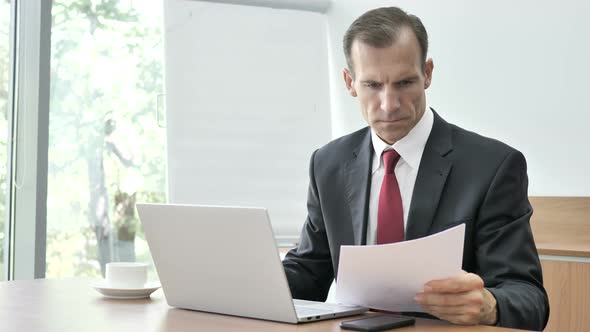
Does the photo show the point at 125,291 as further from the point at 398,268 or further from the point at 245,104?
the point at 245,104

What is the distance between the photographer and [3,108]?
4.24 meters

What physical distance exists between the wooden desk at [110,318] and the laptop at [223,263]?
0.03m

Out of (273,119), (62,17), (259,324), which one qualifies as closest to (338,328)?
(259,324)

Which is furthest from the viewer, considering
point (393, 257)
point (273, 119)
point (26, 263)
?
point (273, 119)

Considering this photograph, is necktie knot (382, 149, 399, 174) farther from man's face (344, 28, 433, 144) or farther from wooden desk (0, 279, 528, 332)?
wooden desk (0, 279, 528, 332)

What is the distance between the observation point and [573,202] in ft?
11.3

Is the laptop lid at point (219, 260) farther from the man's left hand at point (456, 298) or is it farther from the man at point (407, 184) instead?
the man at point (407, 184)

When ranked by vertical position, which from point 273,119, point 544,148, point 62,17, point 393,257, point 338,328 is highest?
point 62,17

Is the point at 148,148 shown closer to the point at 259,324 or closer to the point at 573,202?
the point at 573,202

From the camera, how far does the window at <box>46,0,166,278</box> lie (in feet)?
14.5

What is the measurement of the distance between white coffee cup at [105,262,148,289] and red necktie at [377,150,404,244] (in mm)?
654

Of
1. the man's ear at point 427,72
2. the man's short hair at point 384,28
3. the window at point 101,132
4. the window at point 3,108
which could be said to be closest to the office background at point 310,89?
the window at point 101,132

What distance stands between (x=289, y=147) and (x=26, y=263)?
154 cm

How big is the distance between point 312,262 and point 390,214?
317 millimetres
